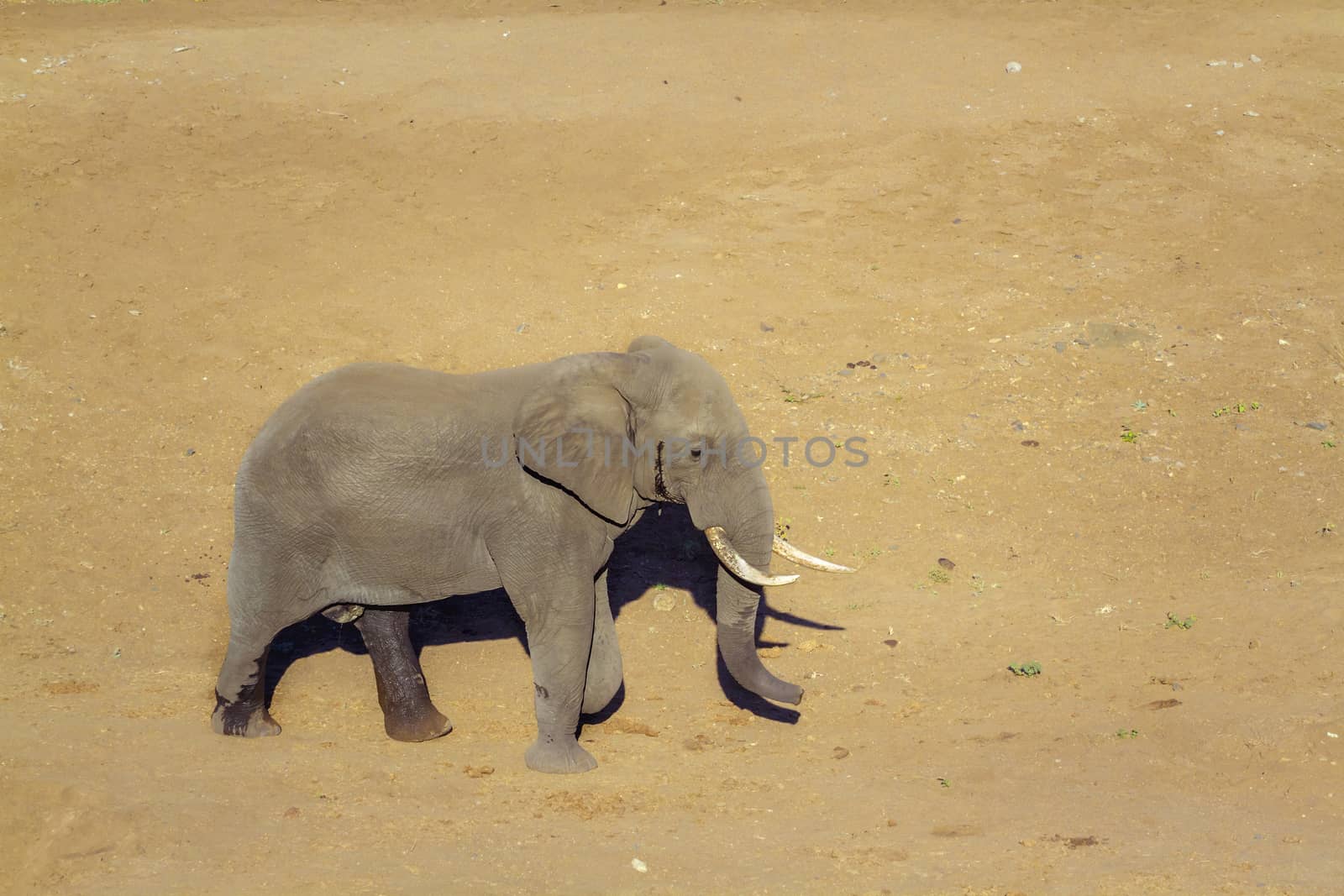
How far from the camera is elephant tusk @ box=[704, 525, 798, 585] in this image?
25.5ft

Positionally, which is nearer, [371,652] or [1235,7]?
[371,652]

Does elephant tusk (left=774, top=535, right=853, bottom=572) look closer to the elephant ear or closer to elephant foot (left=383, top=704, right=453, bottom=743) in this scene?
the elephant ear

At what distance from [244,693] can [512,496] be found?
2276 mm

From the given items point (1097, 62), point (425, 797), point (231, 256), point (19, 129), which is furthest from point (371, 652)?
point (1097, 62)

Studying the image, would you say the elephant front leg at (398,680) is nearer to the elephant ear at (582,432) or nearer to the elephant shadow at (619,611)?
the elephant shadow at (619,611)

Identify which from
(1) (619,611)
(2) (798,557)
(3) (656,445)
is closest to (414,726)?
(1) (619,611)

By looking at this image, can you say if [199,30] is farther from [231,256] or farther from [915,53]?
[915,53]

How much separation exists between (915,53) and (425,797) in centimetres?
1511

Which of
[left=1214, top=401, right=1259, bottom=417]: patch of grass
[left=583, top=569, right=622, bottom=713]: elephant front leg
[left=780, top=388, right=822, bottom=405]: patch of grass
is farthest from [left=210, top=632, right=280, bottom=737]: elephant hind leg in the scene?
[left=1214, top=401, right=1259, bottom=417]: patch of grass

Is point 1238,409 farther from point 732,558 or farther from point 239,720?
point 239,720

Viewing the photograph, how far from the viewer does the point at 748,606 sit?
26.6 feet

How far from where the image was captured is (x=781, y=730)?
28.3 feet

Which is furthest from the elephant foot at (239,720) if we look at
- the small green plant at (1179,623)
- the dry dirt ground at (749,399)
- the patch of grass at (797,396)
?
the small green plant at (1179,623)

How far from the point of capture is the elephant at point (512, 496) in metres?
7.61
